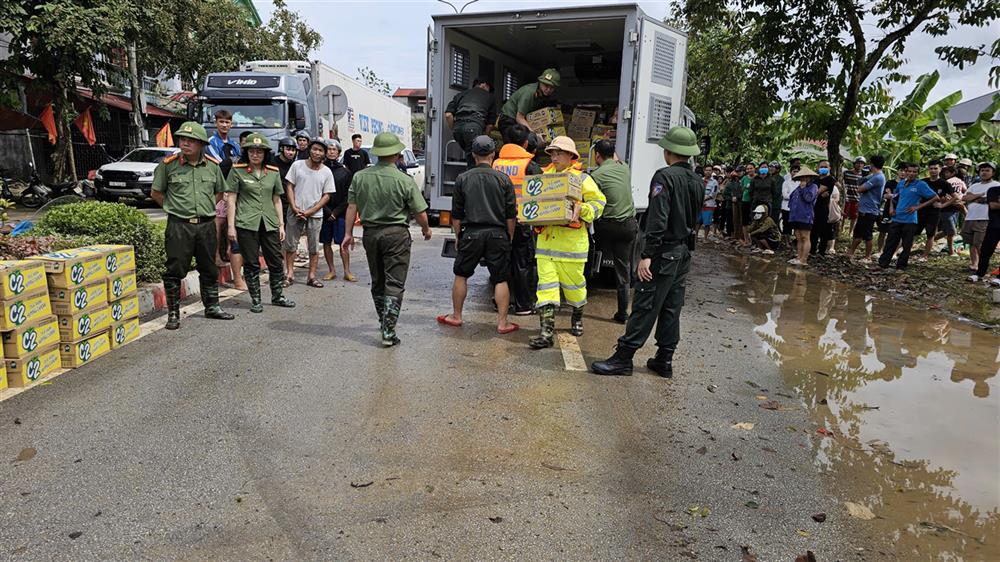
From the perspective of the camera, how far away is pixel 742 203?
1461 cm

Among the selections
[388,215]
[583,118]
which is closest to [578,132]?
[583,118]

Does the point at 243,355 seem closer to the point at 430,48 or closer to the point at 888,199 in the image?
the point at 430,48

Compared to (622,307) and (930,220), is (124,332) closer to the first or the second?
(622,307)

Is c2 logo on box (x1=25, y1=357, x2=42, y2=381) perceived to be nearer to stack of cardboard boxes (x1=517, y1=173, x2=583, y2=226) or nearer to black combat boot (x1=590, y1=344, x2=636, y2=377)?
stack of cardboard boxes (x1=517, y1=173, x2=583, y2=226)

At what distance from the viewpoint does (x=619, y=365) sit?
16.9ft

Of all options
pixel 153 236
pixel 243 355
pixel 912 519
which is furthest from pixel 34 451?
pixel 912 519

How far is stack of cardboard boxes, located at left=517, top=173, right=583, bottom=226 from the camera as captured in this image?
5.54 m

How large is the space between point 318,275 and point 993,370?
7.39m

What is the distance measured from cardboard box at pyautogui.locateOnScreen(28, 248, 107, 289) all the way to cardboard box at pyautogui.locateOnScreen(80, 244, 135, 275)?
57 millimetres

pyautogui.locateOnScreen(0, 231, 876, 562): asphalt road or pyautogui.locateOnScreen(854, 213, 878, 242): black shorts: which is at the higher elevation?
pyautogui.locateOnScreen(854, 213, 878, 242): black shorts

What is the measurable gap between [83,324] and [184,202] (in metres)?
1.43

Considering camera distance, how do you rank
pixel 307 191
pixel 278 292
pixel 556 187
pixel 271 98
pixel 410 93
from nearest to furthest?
pixel 556 187 < pixel 278 292 < pixel 307 191 < pixel 271 98 < pixel 410 93

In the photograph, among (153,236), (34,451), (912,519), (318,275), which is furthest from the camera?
(318,275)

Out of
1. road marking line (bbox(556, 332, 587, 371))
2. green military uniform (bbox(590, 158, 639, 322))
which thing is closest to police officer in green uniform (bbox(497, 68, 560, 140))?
green military uniform (bbox(590, 158, 639, 322))
